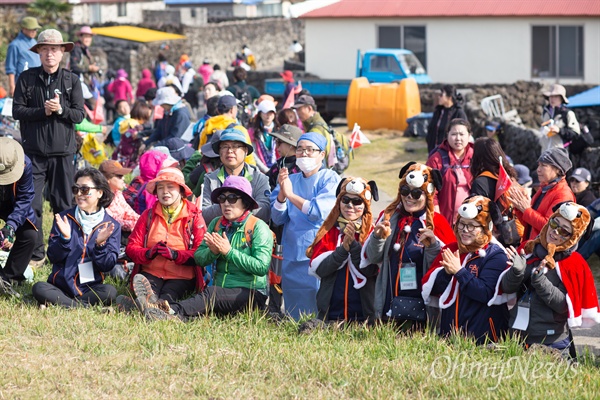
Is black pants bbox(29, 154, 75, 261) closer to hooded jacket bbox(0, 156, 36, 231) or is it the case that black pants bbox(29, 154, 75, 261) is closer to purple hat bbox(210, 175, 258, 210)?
hooded jacket bbox(0, 156, 36, 231)

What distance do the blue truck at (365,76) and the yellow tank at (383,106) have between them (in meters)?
1.92

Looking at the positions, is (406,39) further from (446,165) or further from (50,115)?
(50,115)

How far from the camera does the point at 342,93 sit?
27.6 meters

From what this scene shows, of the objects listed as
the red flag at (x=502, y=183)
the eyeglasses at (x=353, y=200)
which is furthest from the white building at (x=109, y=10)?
the eyeglasses at (x=353, y=200)

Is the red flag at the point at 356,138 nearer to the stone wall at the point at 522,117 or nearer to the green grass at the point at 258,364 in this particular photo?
the stone wall at the point at 522,117

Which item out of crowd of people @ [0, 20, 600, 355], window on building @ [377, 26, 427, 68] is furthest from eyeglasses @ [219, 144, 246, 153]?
window on building @ [377, 26, 427, 68]

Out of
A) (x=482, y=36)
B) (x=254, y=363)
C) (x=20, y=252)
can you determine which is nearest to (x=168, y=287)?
(x=20, y=252)

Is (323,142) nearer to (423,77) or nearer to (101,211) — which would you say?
(101,211)

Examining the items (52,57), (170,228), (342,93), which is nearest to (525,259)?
(170,228)

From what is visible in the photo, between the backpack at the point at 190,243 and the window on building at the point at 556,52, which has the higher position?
the window on building at the point at 556,52

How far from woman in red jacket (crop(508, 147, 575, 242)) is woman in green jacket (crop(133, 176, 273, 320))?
6.90 feet

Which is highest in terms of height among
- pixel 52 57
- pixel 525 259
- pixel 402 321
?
pixel 52 57

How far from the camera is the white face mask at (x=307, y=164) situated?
8.48 metres

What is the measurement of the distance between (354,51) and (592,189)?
867 inches
